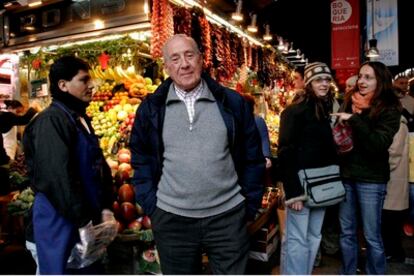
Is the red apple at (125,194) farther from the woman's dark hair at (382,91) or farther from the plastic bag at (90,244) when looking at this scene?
the woman's dark hair at (382,91)

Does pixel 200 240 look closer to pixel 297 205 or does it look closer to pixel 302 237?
pixel 297 205

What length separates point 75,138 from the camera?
2.50 meters

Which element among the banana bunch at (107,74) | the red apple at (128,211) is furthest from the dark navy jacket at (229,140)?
the banana bunch at (107,74)

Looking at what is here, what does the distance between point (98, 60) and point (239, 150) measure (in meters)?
4.60

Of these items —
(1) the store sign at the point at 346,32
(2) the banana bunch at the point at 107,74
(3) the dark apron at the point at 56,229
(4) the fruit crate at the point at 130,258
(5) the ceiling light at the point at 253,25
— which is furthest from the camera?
(1) the store sign at the point at 346,32

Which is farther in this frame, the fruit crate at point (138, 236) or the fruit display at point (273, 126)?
the fruit display at point (273, 126)

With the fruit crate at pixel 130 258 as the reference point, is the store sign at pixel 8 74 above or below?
above

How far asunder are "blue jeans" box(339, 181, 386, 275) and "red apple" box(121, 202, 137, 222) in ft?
7.65

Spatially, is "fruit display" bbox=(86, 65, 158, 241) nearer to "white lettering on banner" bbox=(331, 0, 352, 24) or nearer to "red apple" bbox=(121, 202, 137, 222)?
"red apple" bbox=(121, 202, 137, 222)

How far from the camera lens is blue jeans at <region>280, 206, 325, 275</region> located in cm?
327

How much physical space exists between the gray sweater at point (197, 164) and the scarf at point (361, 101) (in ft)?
5.60

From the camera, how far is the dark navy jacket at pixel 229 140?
2.41m

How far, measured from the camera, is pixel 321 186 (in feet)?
10.3

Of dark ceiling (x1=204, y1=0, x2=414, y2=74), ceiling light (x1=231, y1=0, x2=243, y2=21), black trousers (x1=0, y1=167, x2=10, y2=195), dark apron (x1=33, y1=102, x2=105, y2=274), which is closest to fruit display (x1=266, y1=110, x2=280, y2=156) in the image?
dark ceiling (x1=204, y1=0, x2=414, y2=74)
